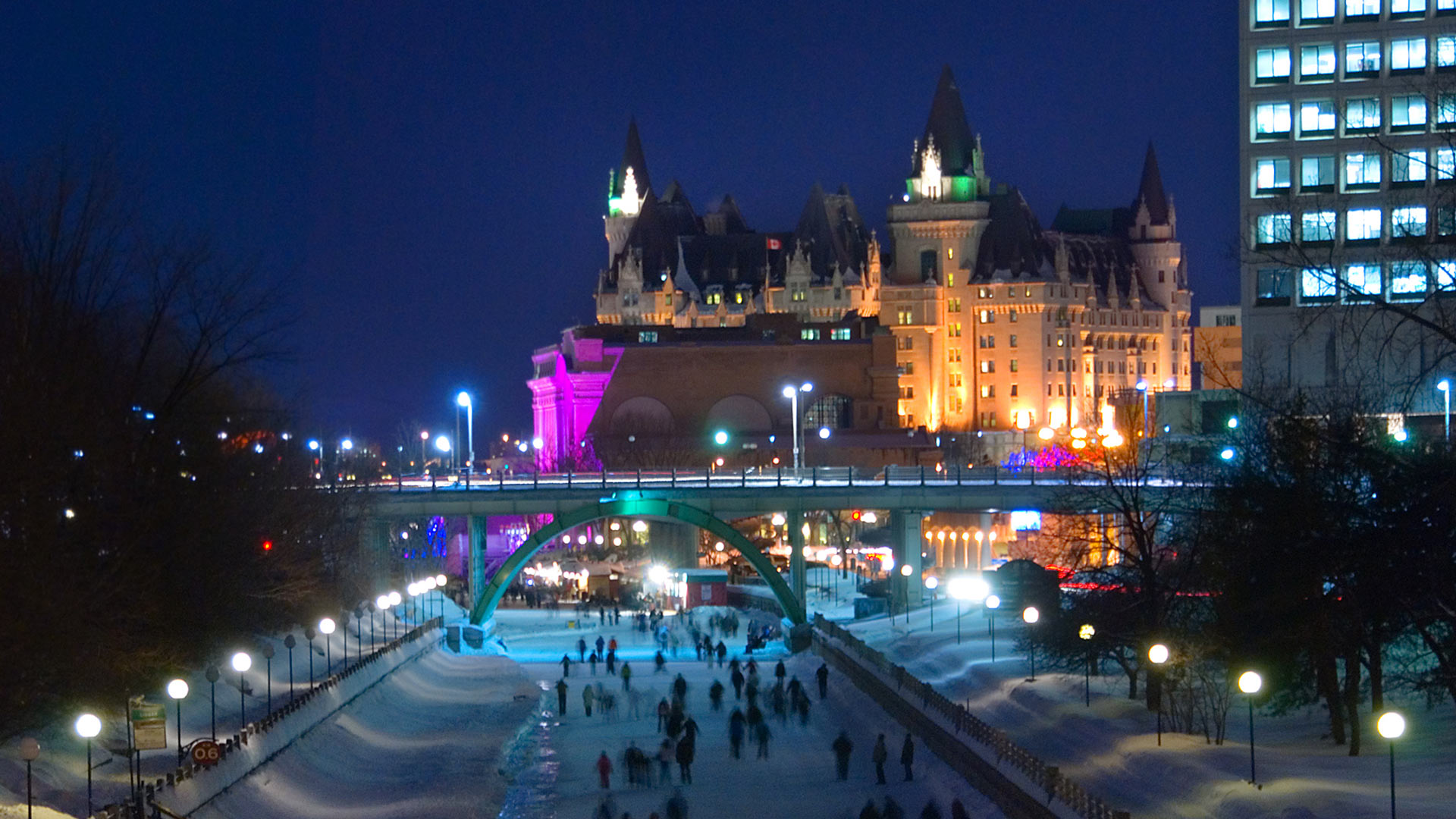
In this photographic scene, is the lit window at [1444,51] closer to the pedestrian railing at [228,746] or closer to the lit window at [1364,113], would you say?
the lit window at [1364,113]

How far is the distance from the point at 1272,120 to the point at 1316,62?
2394 mm

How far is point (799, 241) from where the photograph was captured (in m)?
176

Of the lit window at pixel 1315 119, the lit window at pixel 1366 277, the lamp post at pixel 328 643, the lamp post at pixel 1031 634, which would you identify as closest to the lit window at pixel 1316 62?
the lit window at pixel 1315 119

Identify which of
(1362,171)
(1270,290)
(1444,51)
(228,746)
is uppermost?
(1444,51)

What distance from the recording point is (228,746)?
3216 cm

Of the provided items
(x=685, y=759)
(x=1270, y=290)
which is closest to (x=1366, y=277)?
(x=1270, y=290)

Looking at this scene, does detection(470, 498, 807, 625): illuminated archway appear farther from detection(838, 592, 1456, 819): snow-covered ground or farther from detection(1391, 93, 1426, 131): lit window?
detection(1391, 93, 1426, 131): lit window

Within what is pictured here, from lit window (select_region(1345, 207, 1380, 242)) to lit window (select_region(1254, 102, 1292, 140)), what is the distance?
226 inches

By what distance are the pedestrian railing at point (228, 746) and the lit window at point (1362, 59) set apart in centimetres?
3718

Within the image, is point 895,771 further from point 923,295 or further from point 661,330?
point 923,295

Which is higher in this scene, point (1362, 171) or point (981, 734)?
point (1362, 171)

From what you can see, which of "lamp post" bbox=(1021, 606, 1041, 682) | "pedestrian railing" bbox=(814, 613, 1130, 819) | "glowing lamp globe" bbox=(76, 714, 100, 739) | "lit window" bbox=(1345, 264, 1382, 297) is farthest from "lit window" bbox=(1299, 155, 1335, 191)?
"glowing lamp globe" bbox=(76, 714, 100, 739)

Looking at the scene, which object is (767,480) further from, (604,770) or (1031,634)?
(604,770)

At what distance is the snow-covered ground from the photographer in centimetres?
2453
